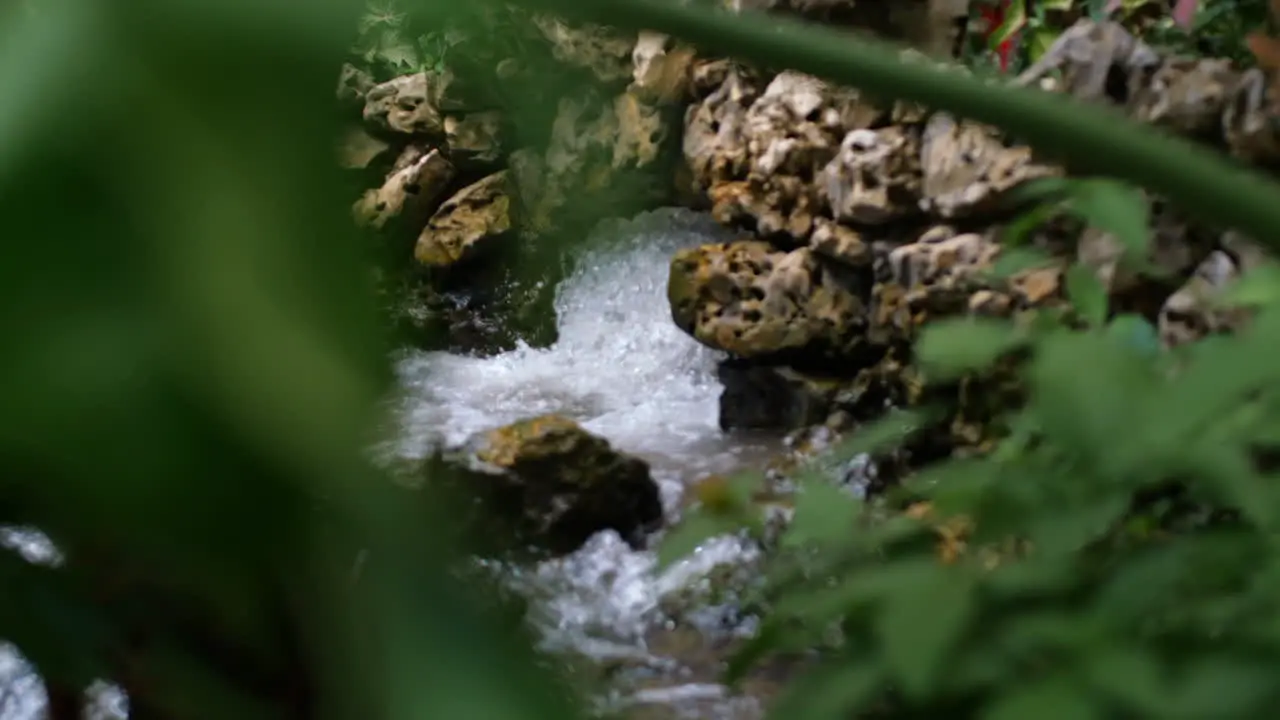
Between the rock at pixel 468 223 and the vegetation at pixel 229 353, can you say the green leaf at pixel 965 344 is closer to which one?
the rock at pixel 468 223

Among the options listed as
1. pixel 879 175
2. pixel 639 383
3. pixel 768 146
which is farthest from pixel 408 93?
pixel 639 383

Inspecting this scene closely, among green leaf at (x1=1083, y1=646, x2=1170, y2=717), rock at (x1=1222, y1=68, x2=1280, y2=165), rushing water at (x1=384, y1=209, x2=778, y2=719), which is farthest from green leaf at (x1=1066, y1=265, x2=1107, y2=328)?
rock at (x1=1222, y1=68, x2=1280, y2=165)

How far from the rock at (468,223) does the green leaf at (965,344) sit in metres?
0.27

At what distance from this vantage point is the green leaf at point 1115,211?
27.3 inches

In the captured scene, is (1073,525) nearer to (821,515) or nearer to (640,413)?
(821,515)

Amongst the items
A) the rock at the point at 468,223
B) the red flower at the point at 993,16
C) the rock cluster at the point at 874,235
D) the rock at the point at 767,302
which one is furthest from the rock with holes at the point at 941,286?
the rock at the point at 468,223

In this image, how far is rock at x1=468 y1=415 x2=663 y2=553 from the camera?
8.45 feet

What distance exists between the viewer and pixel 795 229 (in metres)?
3.28

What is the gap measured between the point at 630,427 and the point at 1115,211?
282cm

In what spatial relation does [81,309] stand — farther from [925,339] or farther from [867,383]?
[867,383]

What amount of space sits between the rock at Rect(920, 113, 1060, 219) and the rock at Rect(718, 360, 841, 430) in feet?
1.89

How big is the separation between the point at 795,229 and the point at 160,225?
125 inches

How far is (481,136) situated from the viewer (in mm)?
299

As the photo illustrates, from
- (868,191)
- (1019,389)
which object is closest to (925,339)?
(1019,389)
